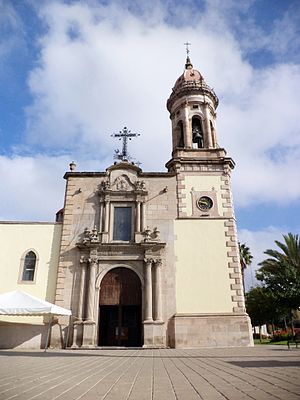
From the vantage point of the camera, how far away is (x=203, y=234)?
18.6 meters

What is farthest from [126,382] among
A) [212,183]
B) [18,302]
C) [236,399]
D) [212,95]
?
[212,95]

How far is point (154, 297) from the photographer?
16984 millimetres

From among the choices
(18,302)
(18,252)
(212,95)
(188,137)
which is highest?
(212,95)

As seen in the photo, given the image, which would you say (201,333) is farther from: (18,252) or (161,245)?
(18,252)

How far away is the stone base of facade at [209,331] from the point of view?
53.1 feet

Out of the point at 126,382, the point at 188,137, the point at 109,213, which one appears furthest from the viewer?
the point at 188,137

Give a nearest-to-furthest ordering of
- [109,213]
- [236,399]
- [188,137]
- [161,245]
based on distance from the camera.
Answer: [236,399], [161,245], [109,213], [188,137]

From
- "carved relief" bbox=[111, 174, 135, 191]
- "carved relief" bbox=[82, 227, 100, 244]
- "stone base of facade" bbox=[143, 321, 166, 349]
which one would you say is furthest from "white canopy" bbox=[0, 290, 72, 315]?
"carved relief" bbox=[111, 174, 135, 191]

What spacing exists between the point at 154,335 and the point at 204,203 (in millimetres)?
8099

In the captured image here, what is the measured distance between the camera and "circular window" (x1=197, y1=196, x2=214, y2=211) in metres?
19.4

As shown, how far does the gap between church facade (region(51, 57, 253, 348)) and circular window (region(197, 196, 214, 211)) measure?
6 centimetres

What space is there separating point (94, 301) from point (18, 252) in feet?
17.3

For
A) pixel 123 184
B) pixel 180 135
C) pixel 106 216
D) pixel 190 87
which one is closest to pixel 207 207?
pixel 123 184

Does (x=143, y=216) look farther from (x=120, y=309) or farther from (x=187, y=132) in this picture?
(x=187, y=132)
